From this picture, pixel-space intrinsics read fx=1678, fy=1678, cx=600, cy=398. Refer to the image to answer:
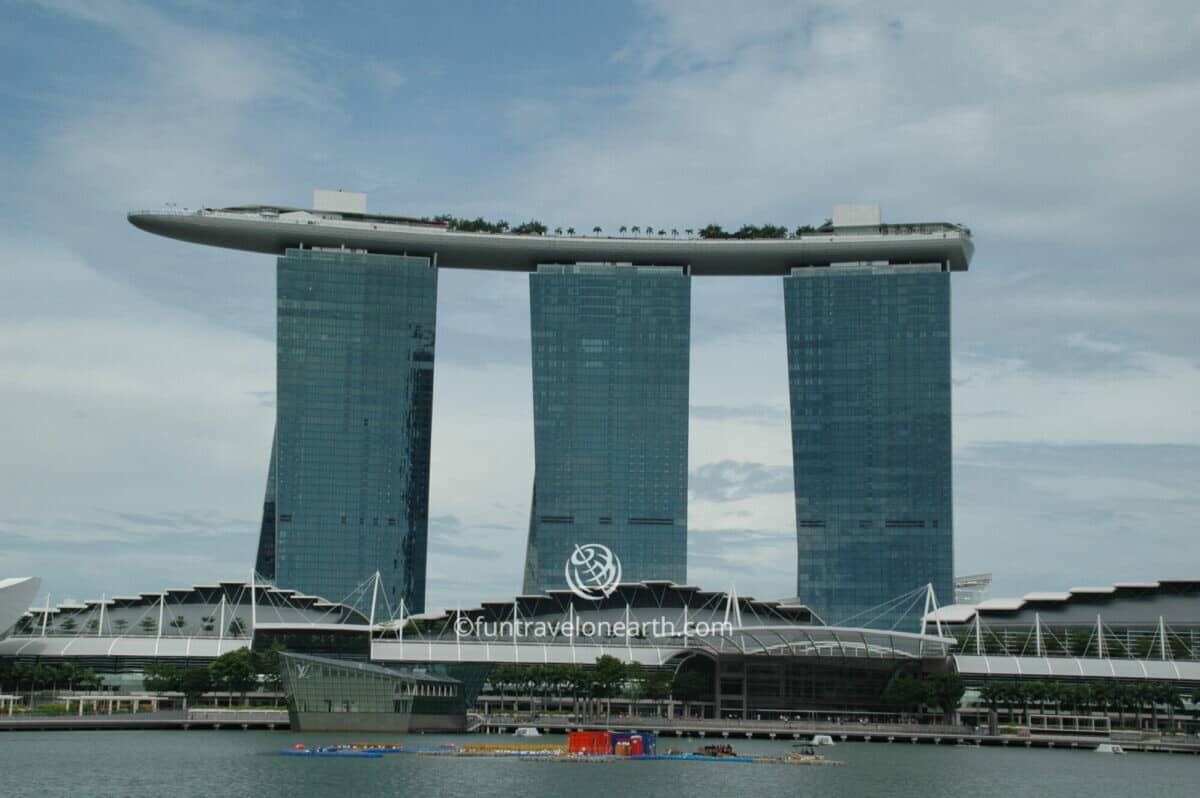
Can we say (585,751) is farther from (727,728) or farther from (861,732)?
(861,732)

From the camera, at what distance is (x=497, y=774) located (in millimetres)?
131375

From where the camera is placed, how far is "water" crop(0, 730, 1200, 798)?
116 metres

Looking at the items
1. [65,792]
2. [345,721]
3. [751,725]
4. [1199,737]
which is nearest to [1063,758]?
[1199,737]

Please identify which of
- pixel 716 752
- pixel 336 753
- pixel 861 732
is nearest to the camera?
pixel 336 753

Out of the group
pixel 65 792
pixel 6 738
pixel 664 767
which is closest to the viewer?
pixel 65 792

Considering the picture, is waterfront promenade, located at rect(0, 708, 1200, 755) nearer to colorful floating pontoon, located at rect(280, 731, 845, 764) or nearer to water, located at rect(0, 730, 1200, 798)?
water, located at rect(0, 730, 1200, 798)

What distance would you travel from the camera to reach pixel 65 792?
110m

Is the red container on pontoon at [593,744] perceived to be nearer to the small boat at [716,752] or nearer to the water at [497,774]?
the water at [497,774]

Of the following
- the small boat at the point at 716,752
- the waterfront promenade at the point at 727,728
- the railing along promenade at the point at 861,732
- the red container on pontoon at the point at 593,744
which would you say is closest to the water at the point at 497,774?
the small boat at the point at 716,752

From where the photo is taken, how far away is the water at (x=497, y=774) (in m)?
116

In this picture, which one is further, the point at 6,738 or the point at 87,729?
the point at 87,729

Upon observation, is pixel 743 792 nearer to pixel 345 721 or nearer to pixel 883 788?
pixel 883 788

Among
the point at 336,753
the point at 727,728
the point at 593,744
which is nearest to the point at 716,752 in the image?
→ the point at 593,744

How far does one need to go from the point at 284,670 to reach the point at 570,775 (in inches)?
2101
